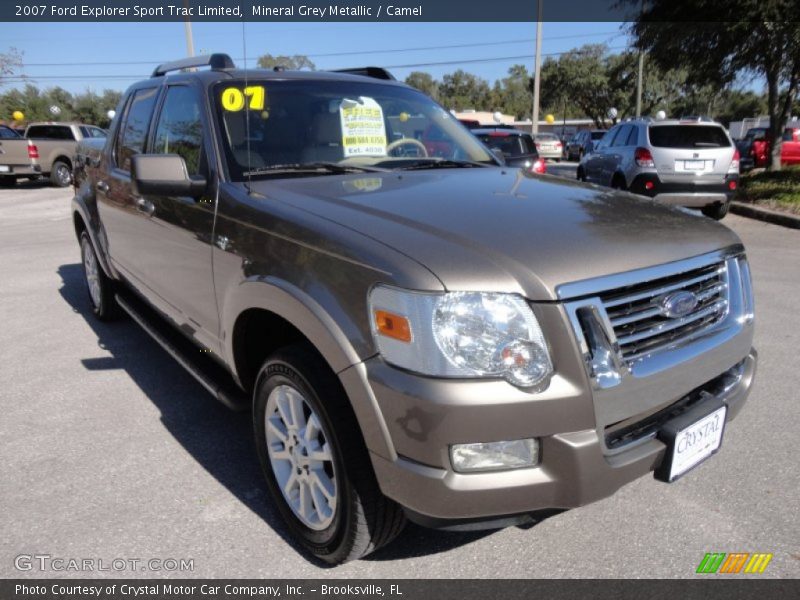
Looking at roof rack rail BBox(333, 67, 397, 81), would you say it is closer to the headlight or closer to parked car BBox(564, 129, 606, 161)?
the headlight

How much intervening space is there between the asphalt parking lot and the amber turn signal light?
1.02 m

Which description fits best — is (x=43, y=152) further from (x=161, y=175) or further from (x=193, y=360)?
(x=161, y=175)

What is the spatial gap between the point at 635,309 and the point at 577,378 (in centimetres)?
38

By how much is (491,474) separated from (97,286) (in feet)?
14.9

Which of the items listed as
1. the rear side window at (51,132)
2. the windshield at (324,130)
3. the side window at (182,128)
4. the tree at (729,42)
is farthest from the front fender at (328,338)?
the rear side window at (51,132)

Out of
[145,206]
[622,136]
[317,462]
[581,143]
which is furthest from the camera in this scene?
[581,143]

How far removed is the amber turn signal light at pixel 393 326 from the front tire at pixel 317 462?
0.34 meters

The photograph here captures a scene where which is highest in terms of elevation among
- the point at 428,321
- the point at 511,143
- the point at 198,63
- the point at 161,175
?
the point at 198,63

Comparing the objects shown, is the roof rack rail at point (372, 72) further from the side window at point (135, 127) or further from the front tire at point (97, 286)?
the front tire at point (97, 286)

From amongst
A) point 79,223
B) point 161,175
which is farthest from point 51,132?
point 161,175

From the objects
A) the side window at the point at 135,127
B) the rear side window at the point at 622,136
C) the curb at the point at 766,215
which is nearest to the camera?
the side window at the point at 135,127

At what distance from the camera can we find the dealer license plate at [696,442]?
211 cm

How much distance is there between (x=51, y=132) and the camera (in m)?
18.0

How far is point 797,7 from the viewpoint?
38.7 feet
